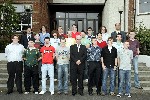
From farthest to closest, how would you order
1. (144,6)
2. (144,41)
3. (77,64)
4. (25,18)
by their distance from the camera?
(25,18)
(144,6)
(144,41)
(77,64)

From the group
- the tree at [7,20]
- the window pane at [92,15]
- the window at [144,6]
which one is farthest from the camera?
the window pane at [92,15]

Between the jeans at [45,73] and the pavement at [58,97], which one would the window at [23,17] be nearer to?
the jeans at [45,73]

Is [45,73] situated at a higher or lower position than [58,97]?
higher

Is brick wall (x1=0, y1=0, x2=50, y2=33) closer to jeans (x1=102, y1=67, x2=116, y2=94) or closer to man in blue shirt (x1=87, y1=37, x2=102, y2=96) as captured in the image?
man in blue shirt (x1=87, y1=37, x2=102, y2=96)

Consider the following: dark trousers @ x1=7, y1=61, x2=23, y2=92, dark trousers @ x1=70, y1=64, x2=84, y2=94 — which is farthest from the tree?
dark trousers @ x1=70, y1=64, x2=84, y2=94

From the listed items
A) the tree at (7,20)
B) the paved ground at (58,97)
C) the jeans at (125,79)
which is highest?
the tree at (7,20)

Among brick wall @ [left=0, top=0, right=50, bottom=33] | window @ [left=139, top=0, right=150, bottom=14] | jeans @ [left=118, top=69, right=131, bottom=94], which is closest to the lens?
jeans @ [left=118, top=69, right=131, bottom=94]

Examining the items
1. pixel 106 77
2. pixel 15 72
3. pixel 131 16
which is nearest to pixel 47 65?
pixel 15 72

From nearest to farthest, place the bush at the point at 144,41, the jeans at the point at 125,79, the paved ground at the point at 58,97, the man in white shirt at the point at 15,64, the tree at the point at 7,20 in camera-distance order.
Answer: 1. the paved ground at the point at 58,97
2. the jeans at the point at 125,79
3. the man in white shirt at the point at 15,64
4. the bush at the point at 144,41
5. the tree at the point at 7,20

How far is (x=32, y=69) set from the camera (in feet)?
36.2

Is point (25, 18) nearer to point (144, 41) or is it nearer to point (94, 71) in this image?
point (144, 41)

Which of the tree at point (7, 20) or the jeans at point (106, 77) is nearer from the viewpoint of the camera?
the jeans at point (106, 77)

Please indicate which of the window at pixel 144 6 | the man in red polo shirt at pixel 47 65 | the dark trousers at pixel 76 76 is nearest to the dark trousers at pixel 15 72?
the man in red polo shirt at pixel 47 65

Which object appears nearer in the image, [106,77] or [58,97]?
[58,97]
